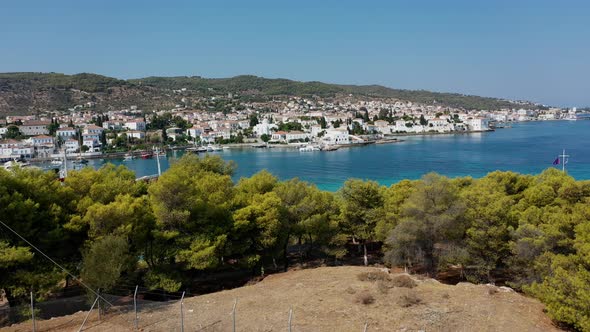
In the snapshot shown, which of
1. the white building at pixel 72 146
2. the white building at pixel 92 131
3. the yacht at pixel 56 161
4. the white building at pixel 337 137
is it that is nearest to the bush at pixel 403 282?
the yacht at pixel 56 161

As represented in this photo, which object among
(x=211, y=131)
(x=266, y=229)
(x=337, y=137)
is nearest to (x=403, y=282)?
(x=266, y=229)

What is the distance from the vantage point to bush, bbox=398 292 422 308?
9.68 m

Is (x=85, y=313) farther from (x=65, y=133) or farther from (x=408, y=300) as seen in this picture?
(x=65, y=133)

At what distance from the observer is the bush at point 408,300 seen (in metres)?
9.68

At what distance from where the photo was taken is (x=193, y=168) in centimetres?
1905

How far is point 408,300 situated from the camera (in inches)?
385

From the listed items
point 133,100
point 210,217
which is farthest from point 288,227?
point 133,100

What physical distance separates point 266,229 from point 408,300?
19.1ft

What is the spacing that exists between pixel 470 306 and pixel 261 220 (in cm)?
698

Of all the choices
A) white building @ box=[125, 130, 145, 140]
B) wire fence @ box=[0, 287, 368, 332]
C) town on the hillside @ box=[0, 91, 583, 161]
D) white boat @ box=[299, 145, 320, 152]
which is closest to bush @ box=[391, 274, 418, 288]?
wire fence @ box=[0, 287, 368, 332]

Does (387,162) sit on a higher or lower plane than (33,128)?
lower

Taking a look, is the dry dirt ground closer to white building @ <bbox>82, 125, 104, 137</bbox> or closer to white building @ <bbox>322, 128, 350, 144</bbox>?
white building @ <bbox>322, 128, 350, 144</bbox>

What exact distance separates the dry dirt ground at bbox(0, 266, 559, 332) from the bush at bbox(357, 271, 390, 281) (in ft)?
1.26

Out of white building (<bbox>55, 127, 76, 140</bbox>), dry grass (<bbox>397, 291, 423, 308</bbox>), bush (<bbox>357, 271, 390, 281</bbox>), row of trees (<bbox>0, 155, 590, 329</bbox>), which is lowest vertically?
bush (<bbox>357, 271, 390, 281</bbox>)
